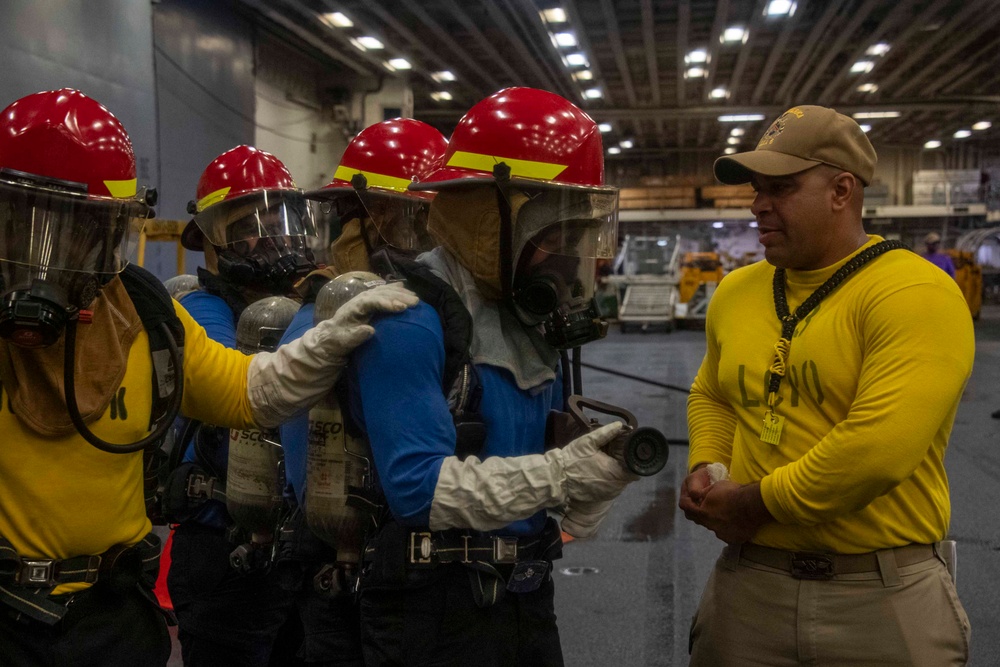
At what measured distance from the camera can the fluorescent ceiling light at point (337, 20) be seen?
48.4 ft

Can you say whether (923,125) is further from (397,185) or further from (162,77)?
(397,185)

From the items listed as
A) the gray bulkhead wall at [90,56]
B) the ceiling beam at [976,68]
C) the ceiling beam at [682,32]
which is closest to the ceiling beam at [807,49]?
the ceiling beam at [682,32]

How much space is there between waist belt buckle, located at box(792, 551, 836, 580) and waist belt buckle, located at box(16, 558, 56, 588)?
1.56 metres

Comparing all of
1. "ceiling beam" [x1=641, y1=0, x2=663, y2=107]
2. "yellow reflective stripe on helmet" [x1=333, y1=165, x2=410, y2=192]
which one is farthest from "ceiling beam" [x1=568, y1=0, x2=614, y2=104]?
"yellow reflective stripe on helmet" [x1=333, y1=165, x2=410, y2=192]

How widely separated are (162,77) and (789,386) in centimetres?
1159

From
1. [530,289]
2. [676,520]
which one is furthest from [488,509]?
[676,520]

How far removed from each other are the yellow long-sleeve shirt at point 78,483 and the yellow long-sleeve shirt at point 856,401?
134cm

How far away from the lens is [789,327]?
86.4 inches

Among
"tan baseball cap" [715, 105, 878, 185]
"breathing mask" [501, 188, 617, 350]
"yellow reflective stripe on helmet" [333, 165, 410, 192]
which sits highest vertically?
"yellow reflective stripe on helmet" [333, 165, 410, 192]

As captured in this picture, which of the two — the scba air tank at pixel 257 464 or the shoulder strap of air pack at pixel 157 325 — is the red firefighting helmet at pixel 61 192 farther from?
the scba air tank at pixel 257 464

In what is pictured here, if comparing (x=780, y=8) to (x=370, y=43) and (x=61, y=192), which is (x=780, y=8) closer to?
(x=370, y=43)

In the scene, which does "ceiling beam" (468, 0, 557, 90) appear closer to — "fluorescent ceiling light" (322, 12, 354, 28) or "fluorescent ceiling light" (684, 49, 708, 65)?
"fluorescent ceiling light" (322, 12, 354, 28)

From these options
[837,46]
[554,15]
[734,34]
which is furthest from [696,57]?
[554,15]

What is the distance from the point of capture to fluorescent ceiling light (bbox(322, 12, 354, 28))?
48.4ft
